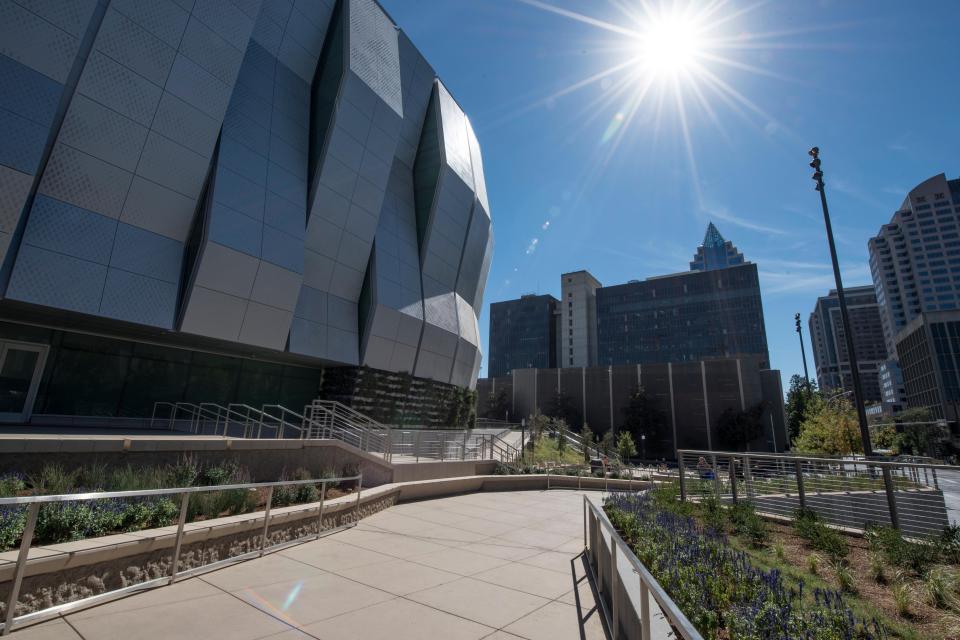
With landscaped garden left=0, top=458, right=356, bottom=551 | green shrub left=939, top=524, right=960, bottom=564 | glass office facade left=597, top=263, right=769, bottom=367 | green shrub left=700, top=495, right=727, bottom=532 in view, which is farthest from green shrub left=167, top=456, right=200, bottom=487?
glass office facade left=597, top=263, right=769, bottom=367

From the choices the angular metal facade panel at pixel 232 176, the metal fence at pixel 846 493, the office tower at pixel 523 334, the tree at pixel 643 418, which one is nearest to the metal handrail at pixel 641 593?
the metal fence at pixel 846 493

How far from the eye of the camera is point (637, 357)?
4373 inches

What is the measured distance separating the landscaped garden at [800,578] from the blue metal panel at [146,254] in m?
16.9

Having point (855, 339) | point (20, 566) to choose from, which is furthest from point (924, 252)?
point (20, 566)

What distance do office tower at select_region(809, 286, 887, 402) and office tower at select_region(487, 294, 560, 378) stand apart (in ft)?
336

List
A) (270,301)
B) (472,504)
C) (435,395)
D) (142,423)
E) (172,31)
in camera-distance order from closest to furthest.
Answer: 1. (472,504)
2. (172,31)
3. (142,423)
4. (270,301)
5. (435,395)

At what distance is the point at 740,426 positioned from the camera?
52.2 m

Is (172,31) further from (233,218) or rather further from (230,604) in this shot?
(230,604)

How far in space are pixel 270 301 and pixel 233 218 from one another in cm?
359

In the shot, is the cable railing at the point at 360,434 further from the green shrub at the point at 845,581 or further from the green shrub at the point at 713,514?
the green shrub at the point at 845,581

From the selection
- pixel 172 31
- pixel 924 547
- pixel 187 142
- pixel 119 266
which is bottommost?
pixel 924 547

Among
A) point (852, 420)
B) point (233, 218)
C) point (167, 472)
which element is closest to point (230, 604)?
point (167, 472)

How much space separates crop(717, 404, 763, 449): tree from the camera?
171ft

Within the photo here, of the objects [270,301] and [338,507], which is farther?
[270,301]
